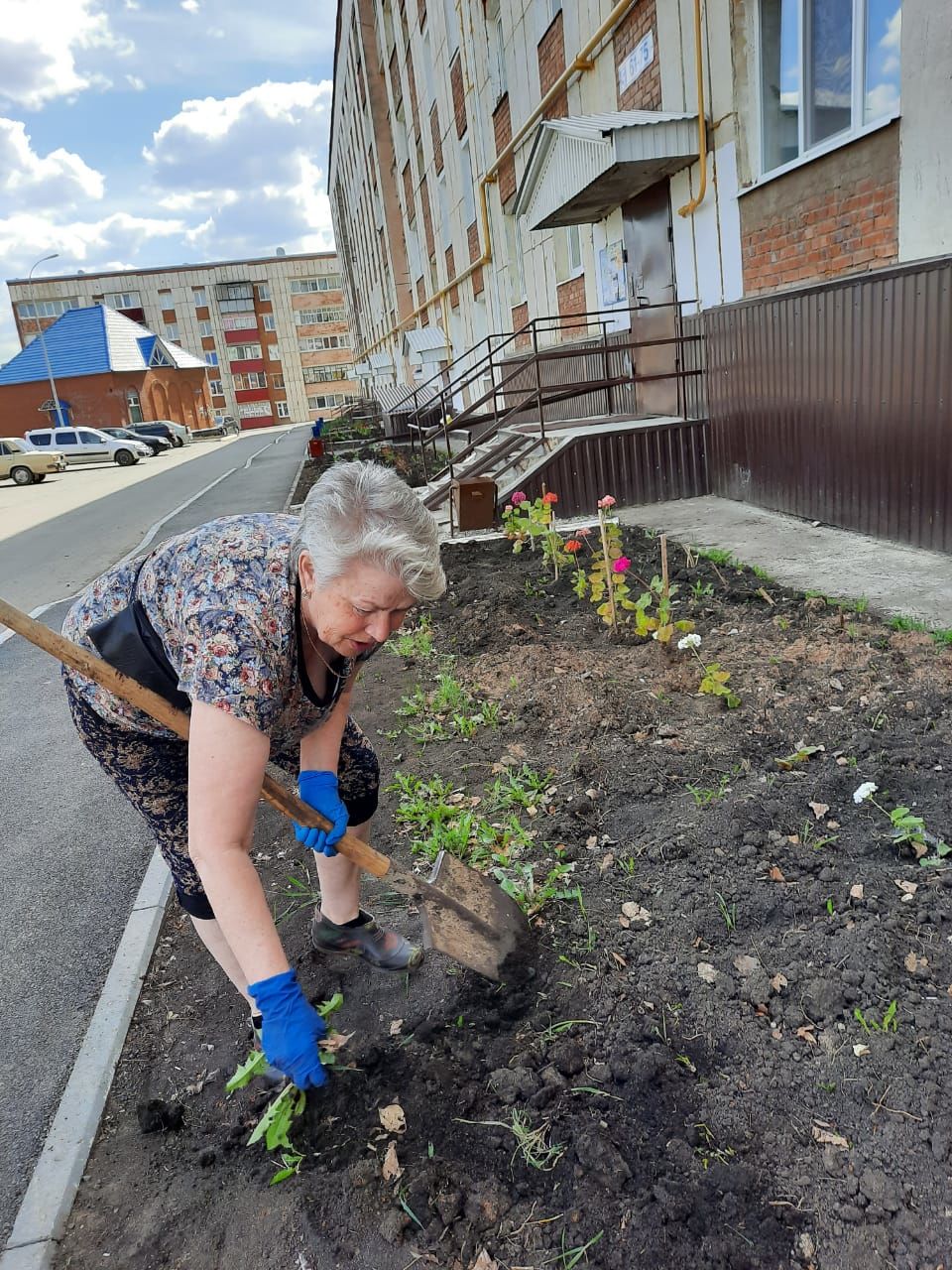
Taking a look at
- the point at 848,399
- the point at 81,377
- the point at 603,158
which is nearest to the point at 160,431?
the point at 81,377

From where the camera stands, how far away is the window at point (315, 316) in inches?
2587

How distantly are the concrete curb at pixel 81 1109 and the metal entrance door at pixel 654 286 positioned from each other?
24.6ft

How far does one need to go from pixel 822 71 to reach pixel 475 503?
14.7ft

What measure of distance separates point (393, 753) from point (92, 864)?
142 centimetres

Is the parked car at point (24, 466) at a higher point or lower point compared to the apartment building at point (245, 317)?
lower

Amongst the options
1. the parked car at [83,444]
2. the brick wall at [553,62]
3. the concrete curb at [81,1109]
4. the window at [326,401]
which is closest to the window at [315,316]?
the window at [326,401]

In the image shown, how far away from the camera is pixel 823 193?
19.7ft

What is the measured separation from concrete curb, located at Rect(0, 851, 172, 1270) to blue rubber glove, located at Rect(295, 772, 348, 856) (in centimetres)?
95

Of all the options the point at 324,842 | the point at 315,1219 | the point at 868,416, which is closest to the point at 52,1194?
the point at 315,1219

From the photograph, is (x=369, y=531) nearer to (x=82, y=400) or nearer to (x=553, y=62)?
(x=553, y=62)

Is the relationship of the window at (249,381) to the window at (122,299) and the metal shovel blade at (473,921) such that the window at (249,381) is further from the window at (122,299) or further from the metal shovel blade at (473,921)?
the metal shovel blade at (473,921)

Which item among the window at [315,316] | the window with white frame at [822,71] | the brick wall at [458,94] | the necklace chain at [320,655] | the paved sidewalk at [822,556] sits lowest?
the paved sidewalk at [822,556]

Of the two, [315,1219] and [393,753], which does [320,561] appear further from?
[393,753]

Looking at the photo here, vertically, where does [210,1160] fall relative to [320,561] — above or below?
below
